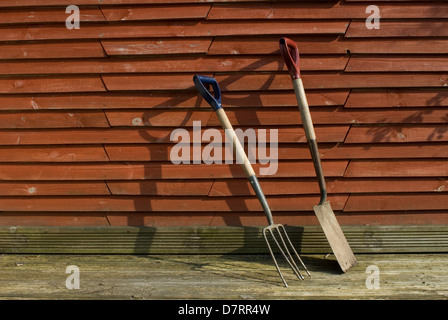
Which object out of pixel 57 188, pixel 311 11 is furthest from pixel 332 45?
pixel 57 188

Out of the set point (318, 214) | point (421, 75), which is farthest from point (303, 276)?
point (421, 75)

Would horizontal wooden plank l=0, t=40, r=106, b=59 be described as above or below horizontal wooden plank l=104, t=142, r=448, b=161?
above

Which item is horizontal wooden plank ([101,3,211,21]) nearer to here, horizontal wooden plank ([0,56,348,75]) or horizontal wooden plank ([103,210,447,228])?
horizontal wooden plank ([0,56,348,75])

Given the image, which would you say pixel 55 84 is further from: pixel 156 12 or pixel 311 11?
pixel 311 11

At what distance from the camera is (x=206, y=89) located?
384cm

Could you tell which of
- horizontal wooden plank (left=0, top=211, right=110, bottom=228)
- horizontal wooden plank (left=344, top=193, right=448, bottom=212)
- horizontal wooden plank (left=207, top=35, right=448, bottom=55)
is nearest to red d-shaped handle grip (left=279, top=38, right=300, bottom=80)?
horizontal wooden plank (left=207, top=35, right=448, bottom=55)

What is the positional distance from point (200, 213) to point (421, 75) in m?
1.92

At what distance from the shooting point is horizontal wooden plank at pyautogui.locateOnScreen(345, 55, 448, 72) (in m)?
4.01

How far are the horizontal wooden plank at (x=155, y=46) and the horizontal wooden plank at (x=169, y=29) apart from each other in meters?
0.04

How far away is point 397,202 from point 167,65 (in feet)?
6.54

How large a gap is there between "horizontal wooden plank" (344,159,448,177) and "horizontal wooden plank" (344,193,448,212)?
0.16 meters

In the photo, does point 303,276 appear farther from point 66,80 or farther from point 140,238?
point 66,80

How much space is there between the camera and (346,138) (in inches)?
162

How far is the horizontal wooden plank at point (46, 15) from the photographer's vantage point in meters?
4.02
